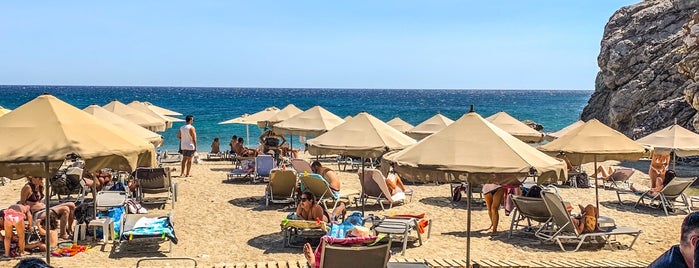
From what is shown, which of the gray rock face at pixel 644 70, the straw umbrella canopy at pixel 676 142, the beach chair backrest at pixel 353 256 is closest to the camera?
the beach chair backrest at pixel 353 256

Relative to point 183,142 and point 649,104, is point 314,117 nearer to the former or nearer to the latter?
point 183,142

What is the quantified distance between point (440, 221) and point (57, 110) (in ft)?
23.9

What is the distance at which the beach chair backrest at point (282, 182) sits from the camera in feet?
40.2

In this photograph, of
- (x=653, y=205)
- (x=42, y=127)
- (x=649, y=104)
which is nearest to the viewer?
(x=42, y=127)

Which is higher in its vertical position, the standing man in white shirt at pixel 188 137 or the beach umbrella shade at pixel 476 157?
the beach umbrella shade at pixel 476 157

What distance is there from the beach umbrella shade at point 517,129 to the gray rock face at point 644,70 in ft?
38.5

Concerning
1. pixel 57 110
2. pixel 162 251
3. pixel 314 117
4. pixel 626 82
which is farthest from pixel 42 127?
pixel 626 82

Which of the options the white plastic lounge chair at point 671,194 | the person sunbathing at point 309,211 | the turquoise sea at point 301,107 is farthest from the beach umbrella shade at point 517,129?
the turquoise sea at point 301,107

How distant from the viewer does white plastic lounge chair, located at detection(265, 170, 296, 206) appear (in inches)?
484

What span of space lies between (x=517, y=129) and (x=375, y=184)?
684 cm

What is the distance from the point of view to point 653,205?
13211mm

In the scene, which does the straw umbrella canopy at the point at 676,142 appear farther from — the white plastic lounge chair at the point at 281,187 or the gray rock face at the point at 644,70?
the gray rock face at the point at 644,70

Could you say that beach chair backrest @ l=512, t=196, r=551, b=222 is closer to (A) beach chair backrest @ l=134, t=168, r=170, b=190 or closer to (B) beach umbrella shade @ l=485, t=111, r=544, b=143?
(A) beach chair backrest @ l=134, t=168, r=170, b=190

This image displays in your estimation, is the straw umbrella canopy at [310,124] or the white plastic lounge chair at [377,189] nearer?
the white plastic lounge chair at [377,189]
